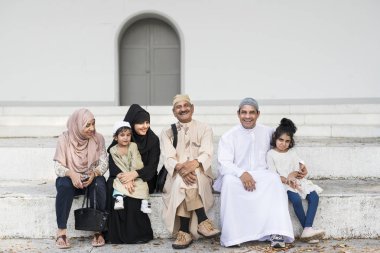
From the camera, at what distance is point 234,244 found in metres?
4.51

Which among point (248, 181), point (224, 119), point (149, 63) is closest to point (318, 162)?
point (248, 181)

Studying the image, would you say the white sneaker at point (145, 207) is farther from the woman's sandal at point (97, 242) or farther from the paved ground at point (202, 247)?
the woman's sandal at point (97, 242)

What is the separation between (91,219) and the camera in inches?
180

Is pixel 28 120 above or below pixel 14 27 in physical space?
below

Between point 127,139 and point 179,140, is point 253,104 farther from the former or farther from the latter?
point 127,139

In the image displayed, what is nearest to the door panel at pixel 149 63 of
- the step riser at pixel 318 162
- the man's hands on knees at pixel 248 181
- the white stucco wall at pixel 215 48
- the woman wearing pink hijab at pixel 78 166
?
the white stucco wall at pixel 215 48

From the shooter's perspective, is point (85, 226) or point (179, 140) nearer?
point (85, 226)

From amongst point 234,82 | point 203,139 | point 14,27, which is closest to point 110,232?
point 203,139

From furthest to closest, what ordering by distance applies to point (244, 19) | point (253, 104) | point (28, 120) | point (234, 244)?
point (244, 19)
point (28, 120)
point (253, 104)
point (234, 244)

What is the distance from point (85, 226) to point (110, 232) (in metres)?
0.26

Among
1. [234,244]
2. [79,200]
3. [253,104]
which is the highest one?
[253,104]

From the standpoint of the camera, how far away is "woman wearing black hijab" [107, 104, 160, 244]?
4.68m

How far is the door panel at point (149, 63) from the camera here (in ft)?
34.9

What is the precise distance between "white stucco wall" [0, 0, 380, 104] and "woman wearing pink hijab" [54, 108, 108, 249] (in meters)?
5.35
